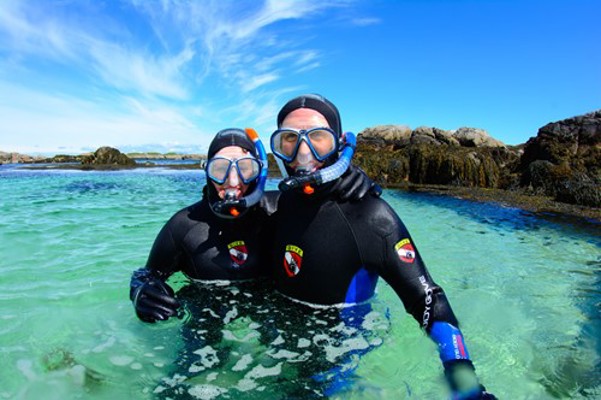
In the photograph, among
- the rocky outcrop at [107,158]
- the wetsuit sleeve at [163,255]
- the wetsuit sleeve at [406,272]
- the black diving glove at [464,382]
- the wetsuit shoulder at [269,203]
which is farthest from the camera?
the rocky outcrop at [107,158]

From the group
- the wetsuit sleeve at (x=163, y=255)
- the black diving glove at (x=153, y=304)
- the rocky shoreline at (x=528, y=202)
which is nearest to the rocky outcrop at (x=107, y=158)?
the rocky shoreline at (x=528, y=202)

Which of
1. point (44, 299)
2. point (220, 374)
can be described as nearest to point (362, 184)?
point (220, 374)

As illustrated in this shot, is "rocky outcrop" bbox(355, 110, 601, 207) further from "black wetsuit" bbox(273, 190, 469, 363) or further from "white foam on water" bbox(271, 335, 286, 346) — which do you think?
"white foam on water" bbox(271, 335, 286, 346)

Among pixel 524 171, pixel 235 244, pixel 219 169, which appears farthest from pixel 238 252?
pixel 524 171

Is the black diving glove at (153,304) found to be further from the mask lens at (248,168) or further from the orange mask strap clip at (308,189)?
the orange mask strap clip at (308,189)

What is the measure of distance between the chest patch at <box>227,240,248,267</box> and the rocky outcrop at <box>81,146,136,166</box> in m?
36.2

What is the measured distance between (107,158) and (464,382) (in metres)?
39.0

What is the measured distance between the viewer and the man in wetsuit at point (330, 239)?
7.43ft

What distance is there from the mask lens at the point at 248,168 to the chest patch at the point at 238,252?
0.53m

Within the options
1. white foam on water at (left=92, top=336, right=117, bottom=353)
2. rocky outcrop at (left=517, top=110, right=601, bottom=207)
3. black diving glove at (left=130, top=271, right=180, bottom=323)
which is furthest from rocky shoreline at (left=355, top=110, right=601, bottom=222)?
white foam on water at (left=92, top=336, right=117, bottom=353)

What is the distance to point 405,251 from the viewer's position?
231 cm

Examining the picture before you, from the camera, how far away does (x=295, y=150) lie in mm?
2387

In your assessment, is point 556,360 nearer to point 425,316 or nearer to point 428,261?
point 425,316

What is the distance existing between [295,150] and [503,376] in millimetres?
2281
